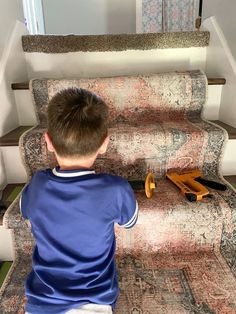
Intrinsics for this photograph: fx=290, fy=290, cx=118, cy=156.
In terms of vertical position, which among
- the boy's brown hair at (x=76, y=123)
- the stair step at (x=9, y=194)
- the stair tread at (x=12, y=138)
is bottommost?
the stair step at (x=9, y=194)

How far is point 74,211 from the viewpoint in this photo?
70 centimetres

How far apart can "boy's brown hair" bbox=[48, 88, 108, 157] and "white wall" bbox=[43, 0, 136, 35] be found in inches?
123

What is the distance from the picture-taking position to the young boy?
69 centimetres

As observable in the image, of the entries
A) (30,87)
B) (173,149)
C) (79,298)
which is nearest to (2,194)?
(30,87)

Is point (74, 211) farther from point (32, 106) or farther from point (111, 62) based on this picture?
point (111, 62)

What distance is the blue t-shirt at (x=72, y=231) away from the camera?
0.70 metres

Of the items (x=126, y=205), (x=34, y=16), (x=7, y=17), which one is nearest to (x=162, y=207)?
(x=126, y=205)

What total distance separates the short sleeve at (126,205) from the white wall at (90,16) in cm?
317

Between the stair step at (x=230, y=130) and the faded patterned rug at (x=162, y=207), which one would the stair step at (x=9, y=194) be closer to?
the faded patterned rug at (x=162, y=207)

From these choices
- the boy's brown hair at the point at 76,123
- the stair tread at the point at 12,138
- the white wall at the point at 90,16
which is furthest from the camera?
the white wall at the point at 90,16

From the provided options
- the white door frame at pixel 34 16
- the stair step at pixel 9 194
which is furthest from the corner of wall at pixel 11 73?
the white door frame at pixel 34 16

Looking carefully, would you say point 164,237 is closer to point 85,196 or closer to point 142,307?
point 142,307

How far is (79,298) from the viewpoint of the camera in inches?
28.6

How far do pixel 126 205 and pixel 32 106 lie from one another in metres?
Answer: 0.85
